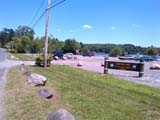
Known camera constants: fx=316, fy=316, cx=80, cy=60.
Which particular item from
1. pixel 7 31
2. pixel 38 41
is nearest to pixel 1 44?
pixel 7 31

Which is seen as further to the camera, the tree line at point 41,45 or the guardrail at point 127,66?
the tree line at point 41,45

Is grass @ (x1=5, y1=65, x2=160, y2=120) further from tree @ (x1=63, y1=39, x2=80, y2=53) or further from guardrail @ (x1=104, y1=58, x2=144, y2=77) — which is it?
tree @ (x1=63, y1=39, x2=80, y2=53)

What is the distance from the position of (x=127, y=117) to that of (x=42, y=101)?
3.05m

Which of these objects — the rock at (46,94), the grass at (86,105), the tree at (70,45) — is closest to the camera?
the grass at (86,105)

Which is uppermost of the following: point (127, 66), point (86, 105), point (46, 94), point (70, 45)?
point (70, 45)

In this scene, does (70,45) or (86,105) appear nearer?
(86,105)

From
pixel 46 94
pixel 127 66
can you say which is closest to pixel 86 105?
pixel 46 94

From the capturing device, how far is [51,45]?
87.5m

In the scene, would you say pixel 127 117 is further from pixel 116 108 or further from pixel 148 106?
pixel 148 106

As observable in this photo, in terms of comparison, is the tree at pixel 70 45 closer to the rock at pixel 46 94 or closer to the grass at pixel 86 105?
the grass at pixel 86 105

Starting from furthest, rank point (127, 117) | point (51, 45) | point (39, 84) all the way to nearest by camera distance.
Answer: point (51, 45), point (39, 84), point (127, 117)

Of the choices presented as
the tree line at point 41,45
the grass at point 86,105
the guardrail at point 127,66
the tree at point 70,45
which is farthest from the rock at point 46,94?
the tree at point 70,45

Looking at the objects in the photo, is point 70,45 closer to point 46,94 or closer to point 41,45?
point 41,45

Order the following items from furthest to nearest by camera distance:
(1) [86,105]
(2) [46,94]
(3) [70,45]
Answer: (3) [70,45] < (2) [46,94] < (1) [86,105]
